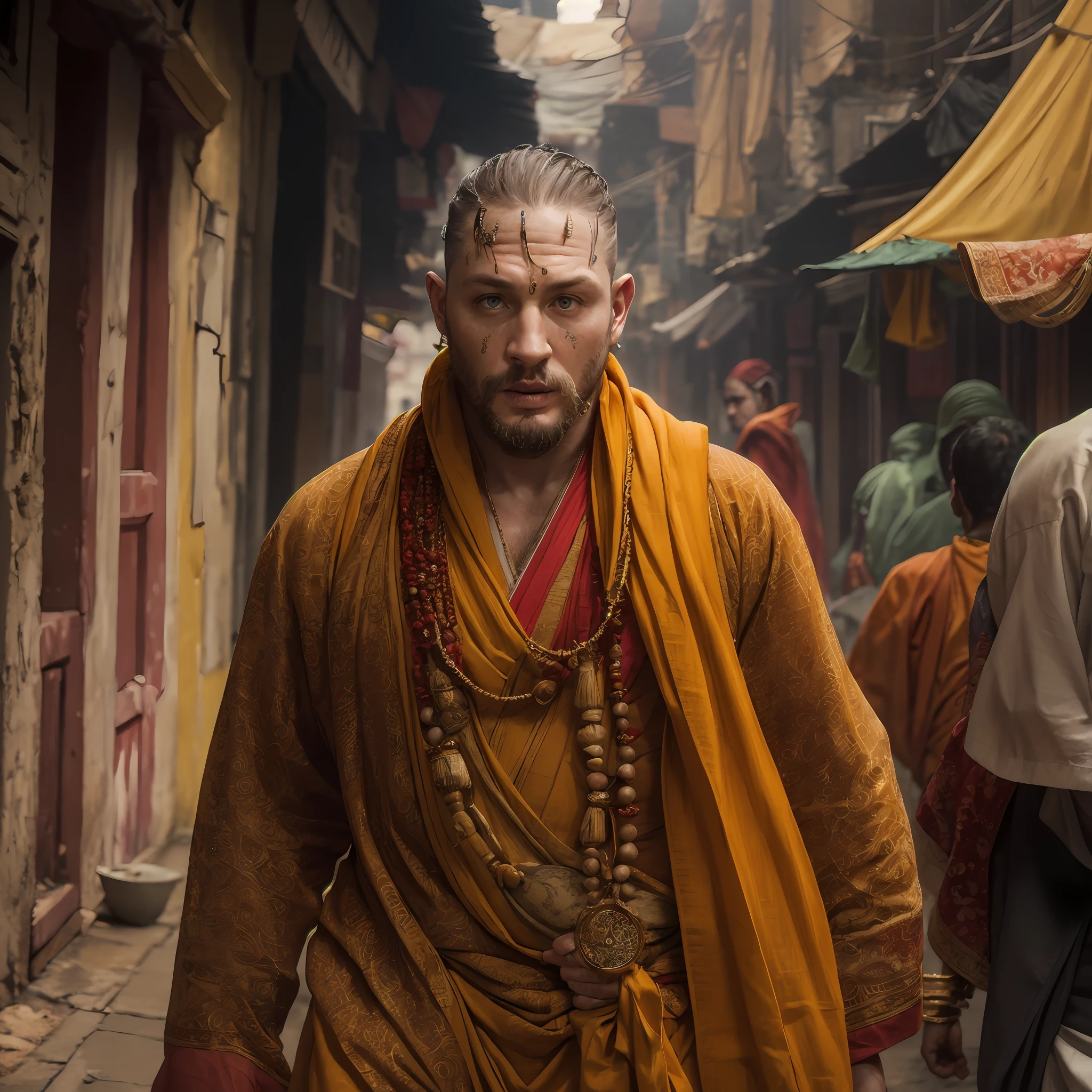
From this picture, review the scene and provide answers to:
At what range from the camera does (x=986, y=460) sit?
3066 millimetres

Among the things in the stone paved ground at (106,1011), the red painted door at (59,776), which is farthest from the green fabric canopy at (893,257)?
the stone paved ground at (106,1011)

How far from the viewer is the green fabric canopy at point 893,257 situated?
3086 mm

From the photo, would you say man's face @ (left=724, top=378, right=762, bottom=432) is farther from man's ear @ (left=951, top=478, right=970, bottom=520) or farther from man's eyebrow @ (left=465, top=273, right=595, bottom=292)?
man's eyebrow @ (left=465, top=273, right=595, bottom=292)

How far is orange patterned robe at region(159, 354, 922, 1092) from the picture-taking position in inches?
50.6

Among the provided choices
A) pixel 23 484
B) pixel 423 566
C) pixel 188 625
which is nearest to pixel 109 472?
pixel 23 484

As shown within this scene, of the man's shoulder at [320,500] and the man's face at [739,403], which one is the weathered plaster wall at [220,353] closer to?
the man's face at [739,403]

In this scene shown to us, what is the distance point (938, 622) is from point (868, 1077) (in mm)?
1930

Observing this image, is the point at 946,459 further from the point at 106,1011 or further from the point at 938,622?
the point at 106,1011

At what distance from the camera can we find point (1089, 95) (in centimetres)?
288

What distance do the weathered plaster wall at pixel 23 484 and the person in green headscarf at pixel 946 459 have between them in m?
2.36

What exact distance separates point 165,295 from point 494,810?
87.9 inches

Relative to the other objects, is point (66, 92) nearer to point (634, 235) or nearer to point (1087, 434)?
point (634, 235)

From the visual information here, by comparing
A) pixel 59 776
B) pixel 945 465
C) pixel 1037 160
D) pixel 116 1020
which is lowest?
pixel 116 1020

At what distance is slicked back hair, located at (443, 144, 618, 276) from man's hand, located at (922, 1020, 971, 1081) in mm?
1437
